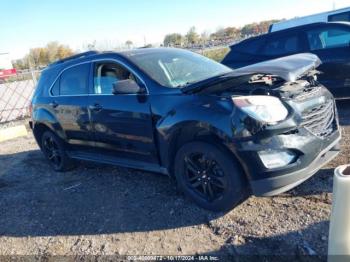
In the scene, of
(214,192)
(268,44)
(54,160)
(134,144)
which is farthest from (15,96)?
(214,192)

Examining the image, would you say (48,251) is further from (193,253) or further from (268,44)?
(268,44)

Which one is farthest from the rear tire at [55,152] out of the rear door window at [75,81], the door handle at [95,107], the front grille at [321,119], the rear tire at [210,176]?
the front grille at [321,119]

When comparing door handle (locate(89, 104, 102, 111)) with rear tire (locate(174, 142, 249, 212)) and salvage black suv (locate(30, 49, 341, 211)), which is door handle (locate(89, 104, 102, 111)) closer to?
salvage black suv (locate(30, 49, 341, 211))

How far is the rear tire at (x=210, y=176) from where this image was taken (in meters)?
3.47

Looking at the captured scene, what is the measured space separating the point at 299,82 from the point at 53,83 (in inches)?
148

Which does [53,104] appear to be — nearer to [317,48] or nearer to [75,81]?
[75,81]

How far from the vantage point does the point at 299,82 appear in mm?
3818

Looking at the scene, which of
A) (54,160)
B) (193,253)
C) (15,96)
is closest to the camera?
(193,253)

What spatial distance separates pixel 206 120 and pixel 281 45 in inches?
191


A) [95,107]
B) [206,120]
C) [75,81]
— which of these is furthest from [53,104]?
[206,120]

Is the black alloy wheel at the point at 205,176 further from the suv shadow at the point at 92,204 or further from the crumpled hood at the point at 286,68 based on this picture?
the crumpled hood at the point at 286,68

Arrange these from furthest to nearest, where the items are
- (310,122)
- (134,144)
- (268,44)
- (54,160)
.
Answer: (268,44), (54,160), (134,144), (310,122)

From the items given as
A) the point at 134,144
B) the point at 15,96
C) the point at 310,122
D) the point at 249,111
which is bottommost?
the point at 15,96

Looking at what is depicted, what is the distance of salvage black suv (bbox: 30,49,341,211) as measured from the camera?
130 inches
